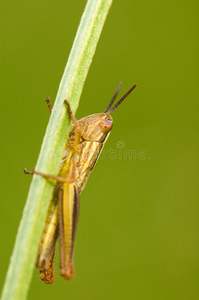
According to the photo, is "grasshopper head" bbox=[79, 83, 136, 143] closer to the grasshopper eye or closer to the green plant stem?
the grasshopper eye

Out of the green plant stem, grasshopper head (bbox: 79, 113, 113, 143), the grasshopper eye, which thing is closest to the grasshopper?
grasshopper head (bbox: 79, 113, 113, 143)

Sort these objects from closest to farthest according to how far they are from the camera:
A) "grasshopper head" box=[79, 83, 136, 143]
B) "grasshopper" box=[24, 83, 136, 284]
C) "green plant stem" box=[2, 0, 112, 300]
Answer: "green plant stem" box=[2, 0, 112, 300] → "grasshopper" box=[24, 83, 136, 284] → "grasshopper head" box=[79, 83, 136, 143]

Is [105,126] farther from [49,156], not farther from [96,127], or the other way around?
[49,156]

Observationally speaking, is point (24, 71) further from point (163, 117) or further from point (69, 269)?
point (69, 269)

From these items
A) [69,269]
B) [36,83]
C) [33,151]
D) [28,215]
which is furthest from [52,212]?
[36,83]

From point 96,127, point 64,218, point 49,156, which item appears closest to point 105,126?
point 96,127

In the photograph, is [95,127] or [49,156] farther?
[95,127]

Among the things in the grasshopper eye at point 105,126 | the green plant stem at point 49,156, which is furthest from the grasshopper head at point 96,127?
the green plant stem at point 49,156

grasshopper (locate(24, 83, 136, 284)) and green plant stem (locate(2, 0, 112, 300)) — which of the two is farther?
grasshopper (locate(24, 83, 136, 284))

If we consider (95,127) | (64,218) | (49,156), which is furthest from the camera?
(95,127)

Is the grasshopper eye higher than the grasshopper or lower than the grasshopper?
higher
